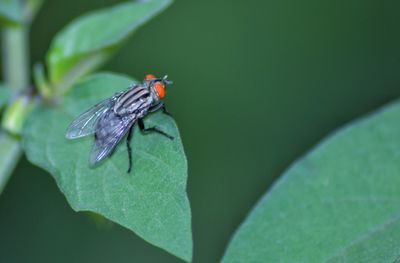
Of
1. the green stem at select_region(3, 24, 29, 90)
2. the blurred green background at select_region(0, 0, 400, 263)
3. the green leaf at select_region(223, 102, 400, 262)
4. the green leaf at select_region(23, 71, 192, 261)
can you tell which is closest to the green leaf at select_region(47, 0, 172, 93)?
the green leaf at select_region(23, 71, 192, 261)

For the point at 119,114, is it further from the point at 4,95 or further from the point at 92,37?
the point at 4,95

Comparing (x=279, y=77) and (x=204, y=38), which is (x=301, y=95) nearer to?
(x=279, y=77)

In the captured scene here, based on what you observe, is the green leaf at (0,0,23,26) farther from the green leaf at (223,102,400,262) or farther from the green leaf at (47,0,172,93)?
the green leaf at (223,102,400,262)

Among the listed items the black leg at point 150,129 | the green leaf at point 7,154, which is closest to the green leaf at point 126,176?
the black leg at point 150,129

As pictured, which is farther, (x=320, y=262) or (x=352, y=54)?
(x=352, y=54)

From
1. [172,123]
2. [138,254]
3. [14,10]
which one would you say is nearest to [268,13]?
[138,254]

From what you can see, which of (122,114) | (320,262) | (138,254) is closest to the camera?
(320,262)
